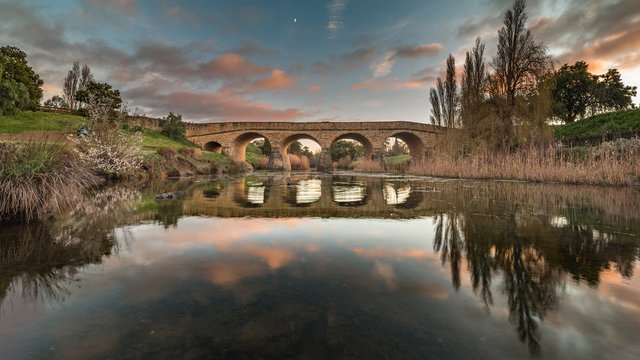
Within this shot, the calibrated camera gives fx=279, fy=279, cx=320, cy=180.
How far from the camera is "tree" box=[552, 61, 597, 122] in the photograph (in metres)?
32.7

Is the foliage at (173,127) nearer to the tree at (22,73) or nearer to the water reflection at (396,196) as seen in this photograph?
the tree at (22,73)

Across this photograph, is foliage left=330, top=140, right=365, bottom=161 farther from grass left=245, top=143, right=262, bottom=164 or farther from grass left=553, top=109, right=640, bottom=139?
grass left=553, top=109, right=640, bottom=139

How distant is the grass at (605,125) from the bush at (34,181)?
22.9 m

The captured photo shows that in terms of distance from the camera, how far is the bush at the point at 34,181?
388cm

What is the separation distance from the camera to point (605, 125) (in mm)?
18766

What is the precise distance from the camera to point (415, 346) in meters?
1.14

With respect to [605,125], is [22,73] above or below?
above

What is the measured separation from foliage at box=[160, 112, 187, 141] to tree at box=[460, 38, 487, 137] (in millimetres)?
28913

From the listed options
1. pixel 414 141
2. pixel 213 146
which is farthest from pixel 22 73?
pixel 414 141

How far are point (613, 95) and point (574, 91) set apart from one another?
351cm

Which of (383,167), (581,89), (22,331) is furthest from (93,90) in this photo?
(581,89)

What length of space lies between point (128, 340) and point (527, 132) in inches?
723

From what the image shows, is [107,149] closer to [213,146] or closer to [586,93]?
[213,146]

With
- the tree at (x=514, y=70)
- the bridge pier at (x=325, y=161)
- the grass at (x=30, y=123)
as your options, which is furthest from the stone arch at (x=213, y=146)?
the tree at (x=514, y=70)
